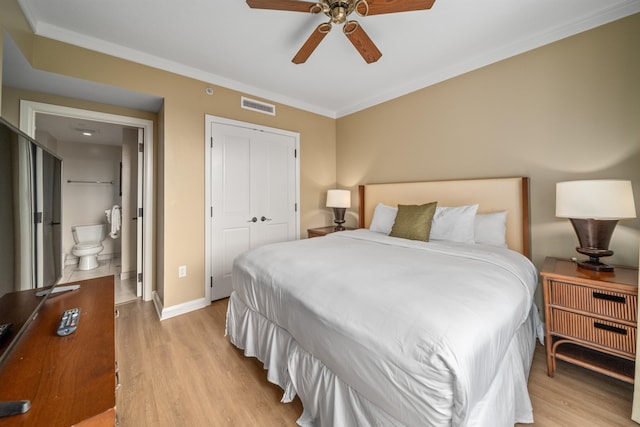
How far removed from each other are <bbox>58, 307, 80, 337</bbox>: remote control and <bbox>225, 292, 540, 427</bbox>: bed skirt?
3.14ft

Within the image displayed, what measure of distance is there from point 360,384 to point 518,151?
245cm

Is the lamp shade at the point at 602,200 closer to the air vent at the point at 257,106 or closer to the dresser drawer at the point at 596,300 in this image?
the dresser drawer at the point at 596,300

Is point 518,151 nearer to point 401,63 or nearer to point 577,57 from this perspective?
point 577,57

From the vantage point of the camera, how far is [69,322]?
41.0 inches

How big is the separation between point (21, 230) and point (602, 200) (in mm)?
2863

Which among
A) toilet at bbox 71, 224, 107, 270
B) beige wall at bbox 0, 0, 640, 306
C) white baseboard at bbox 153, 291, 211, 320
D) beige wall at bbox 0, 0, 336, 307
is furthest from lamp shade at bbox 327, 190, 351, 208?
toilet at bbox 71, 224, 107, 270

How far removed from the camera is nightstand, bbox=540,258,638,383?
144 cm

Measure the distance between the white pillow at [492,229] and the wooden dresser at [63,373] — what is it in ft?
8.52

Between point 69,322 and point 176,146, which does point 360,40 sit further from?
point 69,322

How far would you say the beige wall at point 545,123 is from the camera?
72.5 inches

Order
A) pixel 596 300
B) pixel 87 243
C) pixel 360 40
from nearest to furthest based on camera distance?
1. pixel 596 300
2. pixel 360 40
3. pixel 87 243

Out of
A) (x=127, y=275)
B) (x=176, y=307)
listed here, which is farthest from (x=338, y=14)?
(x=127, y=275)

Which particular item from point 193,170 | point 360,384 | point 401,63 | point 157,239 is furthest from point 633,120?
point 157,239

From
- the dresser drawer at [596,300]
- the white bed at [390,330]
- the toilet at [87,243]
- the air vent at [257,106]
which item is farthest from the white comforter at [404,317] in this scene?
the toilet at [87,243]
